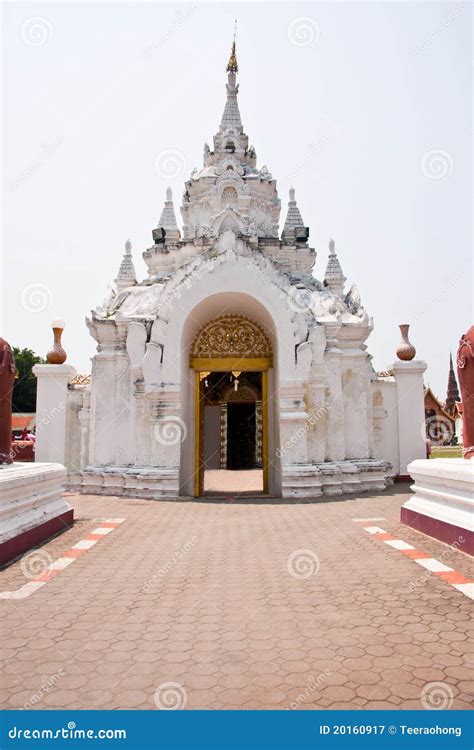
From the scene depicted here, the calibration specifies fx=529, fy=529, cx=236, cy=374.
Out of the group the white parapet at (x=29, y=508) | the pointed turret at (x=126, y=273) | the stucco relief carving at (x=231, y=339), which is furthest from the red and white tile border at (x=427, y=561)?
the pointed turret at (x=126, y=273)

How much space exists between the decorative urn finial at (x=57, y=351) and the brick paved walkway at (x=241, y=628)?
26.8 ft

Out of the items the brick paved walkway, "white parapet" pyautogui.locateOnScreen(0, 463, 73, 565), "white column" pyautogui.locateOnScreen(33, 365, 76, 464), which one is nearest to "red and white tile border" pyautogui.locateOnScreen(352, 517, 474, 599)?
the brick paved walkway

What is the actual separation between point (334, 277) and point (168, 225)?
5.88 metres

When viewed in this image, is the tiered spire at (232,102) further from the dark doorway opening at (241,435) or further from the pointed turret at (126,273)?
the dark doorway opening at (241,435)

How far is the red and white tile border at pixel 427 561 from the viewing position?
4.79m

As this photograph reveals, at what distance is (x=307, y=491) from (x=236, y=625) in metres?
7.81

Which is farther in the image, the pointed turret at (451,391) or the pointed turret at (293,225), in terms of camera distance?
the pointed turret at (451,391)

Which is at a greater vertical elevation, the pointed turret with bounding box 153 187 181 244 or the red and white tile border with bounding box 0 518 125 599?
the pointed turret with bounding box 153 187 181 244

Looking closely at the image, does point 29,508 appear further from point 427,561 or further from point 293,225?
point 293,225

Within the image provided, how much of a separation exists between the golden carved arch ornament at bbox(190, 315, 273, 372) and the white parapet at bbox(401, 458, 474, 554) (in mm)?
6091

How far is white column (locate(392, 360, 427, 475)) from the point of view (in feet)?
48.0

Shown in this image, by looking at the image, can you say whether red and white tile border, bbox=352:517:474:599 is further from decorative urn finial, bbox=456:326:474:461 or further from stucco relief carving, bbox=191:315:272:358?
stucco relief carving, bbox=191:315:272:358

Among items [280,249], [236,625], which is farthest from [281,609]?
[280,249]

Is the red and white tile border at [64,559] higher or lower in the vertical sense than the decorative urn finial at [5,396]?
lower
